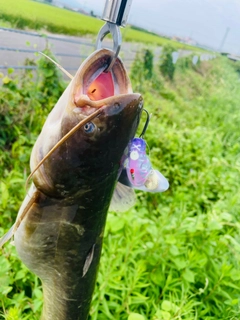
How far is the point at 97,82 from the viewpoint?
86cm

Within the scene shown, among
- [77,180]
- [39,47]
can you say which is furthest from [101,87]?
[39,47]

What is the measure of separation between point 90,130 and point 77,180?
0.17 m

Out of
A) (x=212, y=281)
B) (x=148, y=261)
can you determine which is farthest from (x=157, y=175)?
(x=212, y=281)

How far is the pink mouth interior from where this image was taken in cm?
85

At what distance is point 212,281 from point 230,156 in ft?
7.51

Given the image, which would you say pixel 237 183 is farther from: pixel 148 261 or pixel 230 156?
pixel 148 261

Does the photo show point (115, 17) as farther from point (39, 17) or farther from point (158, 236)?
point (39, 17)

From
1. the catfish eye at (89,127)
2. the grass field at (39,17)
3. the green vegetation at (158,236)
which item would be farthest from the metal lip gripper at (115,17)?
the grass field at (39,17)

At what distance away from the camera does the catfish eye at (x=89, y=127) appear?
83 cm

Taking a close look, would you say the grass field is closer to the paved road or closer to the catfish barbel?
the paved road

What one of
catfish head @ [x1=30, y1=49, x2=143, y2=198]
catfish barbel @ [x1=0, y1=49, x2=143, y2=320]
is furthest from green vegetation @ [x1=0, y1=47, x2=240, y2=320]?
catfish head @ [x1=30, y1=49, x2=143, y2=198]

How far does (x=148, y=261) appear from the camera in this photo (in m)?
2.03

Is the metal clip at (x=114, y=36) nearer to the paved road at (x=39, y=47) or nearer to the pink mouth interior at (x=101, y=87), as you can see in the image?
the pink mouth interior at (x=101, y=87)

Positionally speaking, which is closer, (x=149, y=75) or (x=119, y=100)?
(x=119, y=100)
